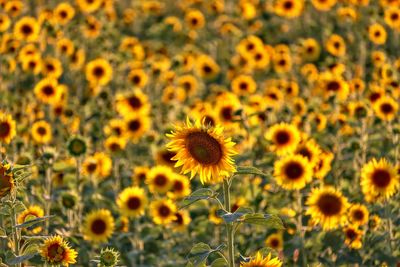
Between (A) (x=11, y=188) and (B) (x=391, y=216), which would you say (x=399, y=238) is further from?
(A) (x=11, y=188)

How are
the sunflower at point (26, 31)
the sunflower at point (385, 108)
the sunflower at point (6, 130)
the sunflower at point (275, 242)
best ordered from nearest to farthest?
the sunflower at point (275, 242)
the sunflower at point (6, 130)
the sunflower at point (385, 108)
the sunflower at point (26, 31)

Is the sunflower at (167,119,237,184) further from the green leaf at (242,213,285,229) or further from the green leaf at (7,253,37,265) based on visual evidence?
the green leaf at (7,253,37,265)

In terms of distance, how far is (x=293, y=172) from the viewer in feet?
19.0

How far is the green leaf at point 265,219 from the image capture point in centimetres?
346

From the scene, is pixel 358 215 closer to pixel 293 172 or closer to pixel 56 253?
pixel 293 172

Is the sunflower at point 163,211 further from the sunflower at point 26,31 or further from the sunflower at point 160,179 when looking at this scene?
the sunflower at point 26,31

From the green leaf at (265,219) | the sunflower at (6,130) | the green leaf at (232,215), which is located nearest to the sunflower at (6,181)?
the green leaf at (232,215)

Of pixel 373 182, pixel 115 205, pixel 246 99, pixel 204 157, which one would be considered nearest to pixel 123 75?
pixel 246 99

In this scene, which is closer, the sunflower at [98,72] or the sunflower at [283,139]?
the sunflower at [283,139]

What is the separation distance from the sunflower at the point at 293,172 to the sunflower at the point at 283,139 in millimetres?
340

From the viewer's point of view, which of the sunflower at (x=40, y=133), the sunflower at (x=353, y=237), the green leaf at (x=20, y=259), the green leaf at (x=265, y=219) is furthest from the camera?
the sunflower at (x=40, y=133)

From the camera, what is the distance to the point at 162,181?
6.31 meters

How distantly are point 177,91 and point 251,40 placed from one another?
167cm

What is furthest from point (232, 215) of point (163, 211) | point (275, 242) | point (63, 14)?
point (63, 14)
